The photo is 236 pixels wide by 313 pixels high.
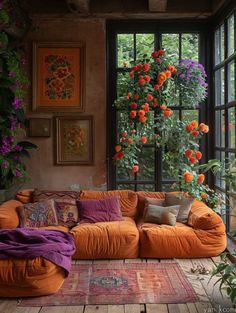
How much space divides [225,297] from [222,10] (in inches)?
133

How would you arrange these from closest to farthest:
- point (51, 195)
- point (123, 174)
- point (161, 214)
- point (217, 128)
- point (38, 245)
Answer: point (38, 245) < point (161, 214) < point (51, 195) < point (217, 128) < point (123, 174)

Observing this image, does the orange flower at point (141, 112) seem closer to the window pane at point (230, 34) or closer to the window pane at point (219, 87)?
the window pane at point (219, 87)

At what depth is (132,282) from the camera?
3.75 meters

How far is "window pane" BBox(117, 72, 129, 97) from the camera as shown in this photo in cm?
534

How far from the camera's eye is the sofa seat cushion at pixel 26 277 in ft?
11.1

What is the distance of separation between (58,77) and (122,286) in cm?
297

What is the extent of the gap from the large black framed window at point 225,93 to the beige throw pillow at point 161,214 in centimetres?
61

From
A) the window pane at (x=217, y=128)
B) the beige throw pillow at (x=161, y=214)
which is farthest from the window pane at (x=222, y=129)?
the beige throw pillow at (x=161, y=214)

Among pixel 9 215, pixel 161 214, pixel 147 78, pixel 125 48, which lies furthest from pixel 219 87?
pixel 9 215

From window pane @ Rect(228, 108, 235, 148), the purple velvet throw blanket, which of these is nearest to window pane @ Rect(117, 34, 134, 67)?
window pane @ Rect(228, 108, 235, 148)

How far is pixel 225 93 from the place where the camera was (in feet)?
16.2

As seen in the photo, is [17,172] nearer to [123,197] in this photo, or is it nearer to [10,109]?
[10,109]

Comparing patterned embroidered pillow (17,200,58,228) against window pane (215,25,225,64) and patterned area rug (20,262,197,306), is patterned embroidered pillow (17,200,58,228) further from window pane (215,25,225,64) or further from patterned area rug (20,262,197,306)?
window pane (215,25,225,64)

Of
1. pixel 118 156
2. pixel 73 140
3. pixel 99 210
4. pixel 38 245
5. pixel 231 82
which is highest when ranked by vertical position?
pixel 231 82
